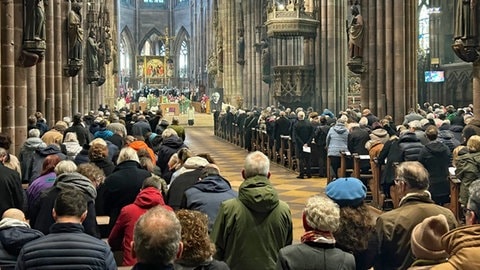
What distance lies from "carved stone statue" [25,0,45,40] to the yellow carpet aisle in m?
5.96

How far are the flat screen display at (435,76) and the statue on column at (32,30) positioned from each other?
30679mm

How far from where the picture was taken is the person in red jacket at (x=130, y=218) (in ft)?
20.0

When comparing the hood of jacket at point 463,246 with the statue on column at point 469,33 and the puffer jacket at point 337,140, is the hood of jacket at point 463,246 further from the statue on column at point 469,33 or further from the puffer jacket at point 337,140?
the statue on column at point 469,33

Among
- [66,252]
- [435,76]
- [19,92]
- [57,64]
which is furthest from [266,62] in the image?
[66,252]

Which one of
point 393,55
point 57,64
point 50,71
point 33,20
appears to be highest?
point 33,20

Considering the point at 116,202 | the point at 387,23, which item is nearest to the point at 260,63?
the point at 387,23

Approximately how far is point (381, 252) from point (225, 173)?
582 inches

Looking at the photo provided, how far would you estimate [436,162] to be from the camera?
1080 cm

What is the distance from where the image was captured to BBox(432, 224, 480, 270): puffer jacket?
3.20 meters

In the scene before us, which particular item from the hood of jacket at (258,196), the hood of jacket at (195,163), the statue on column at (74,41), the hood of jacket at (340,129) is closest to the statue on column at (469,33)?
the hood of jacket at (340,129)

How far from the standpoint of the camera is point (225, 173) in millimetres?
20000

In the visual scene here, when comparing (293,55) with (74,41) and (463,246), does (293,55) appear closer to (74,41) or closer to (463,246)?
(74,41)

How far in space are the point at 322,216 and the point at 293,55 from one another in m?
33.2

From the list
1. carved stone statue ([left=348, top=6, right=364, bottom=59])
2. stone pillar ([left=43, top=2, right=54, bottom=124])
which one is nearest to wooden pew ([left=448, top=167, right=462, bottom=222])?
carved stone statue ([left=348, top=6, right=364, bottom=59])
